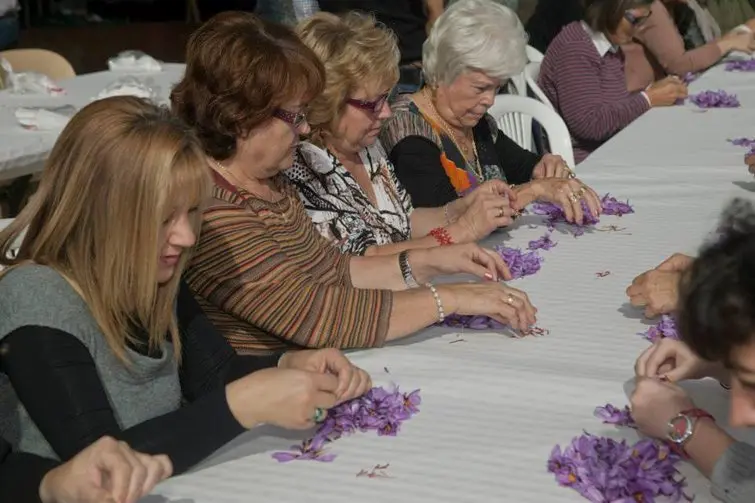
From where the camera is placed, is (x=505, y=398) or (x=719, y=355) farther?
(x=505, y=398)

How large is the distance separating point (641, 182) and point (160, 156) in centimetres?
189

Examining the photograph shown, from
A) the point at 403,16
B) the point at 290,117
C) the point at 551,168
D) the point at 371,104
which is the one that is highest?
the point at 290,117

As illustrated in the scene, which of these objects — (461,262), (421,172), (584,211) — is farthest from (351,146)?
(584,211)

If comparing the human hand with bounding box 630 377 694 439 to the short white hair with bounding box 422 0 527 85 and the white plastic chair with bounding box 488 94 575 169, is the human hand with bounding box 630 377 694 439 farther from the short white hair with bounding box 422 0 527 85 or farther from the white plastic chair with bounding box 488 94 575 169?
the white plastic chair with bounding box 488 94 575 169

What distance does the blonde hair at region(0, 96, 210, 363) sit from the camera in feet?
5.02

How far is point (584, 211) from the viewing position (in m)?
2.73

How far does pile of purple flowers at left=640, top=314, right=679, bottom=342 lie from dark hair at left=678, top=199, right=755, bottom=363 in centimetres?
64

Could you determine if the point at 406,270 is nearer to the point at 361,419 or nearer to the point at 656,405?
the point at 361,419

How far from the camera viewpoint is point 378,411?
65.4 inches

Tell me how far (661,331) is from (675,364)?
268 mm

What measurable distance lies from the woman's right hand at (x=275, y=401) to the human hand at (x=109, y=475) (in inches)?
10.4

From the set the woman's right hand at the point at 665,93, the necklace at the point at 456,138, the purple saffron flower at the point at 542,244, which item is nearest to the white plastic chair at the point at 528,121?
the woman's right hand at the point at 665,93

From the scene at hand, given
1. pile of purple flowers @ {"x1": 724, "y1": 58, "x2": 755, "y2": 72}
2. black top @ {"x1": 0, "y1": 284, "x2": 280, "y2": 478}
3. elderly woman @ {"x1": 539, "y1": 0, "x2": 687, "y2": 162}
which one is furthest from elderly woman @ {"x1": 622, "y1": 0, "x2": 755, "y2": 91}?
black top @ {"x1": 0, "y1": 284, "x2": 280, "y2": 478}

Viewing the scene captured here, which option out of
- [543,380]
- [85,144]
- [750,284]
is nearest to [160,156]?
[85,144]
